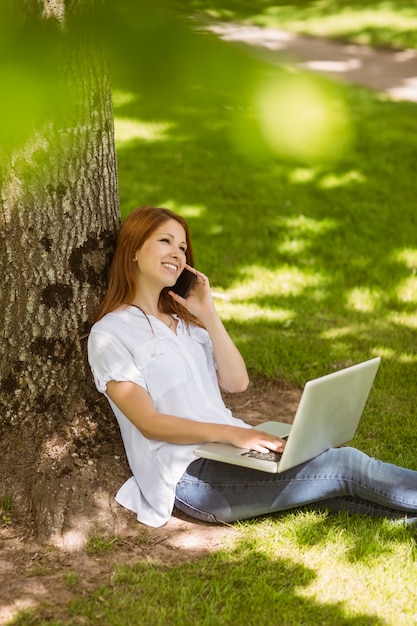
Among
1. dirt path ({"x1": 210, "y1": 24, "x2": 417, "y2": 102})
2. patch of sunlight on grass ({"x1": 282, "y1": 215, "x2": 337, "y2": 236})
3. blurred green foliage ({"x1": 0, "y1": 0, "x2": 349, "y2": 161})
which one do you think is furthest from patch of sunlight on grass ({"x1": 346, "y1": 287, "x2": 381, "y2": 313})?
blurred green foliage ({"x1": 0, "y1": 0, "x2": 349, "y2": 161})

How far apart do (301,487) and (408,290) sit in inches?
127

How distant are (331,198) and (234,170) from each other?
1.03m

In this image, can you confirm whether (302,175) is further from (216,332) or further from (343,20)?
(343,20)

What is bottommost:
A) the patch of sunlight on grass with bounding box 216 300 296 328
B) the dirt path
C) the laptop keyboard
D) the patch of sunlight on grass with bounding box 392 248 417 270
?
the patch of sunlight on grass with bounding box 216 300 296 328

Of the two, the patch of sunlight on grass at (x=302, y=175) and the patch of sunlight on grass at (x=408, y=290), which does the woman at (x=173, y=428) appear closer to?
the patch of sunlight on grass at (x=408, y=290)

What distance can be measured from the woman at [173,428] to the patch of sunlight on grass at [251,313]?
216cm

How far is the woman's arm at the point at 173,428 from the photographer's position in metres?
3.11

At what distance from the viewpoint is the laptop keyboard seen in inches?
120

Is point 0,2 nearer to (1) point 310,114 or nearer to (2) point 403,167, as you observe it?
(1) point 310,114

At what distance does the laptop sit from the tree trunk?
52 centimetres

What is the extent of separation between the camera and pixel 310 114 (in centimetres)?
106

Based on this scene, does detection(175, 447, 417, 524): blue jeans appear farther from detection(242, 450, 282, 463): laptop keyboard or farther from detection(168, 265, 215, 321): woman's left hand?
detection(168, 265, 215, 321): woman's left hand

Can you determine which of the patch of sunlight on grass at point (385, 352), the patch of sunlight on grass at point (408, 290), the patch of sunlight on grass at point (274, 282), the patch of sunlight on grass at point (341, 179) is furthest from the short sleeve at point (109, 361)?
the patch of sunlight on grass at point (341, 179)

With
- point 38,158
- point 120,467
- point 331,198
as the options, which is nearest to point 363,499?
point 120,467
